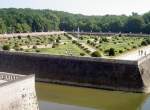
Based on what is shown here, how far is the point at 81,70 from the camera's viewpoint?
22.4 m

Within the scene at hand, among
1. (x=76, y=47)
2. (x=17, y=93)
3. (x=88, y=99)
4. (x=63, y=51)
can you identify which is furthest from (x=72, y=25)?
(x=17, y=93)

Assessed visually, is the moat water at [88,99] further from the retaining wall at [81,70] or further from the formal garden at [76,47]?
the formal garden at [76,47]

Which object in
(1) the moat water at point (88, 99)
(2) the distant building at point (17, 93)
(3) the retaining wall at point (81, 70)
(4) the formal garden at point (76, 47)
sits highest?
(2) the distant building at point (17, 93)

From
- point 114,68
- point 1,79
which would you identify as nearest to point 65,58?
point 114,68

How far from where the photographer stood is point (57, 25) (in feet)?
229

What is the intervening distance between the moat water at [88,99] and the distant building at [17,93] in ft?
14.3

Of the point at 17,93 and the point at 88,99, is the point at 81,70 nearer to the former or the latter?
the point at 88,99

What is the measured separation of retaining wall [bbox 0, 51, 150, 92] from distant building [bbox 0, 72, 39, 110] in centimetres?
879

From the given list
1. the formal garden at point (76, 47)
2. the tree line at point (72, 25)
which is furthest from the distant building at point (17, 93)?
the tree line at point (72, 25)

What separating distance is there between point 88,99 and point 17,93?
24.4ft

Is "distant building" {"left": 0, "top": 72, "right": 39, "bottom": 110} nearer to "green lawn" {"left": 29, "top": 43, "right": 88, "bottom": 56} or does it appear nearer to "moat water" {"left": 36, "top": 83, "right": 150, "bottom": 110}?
"moat water" {"left": 36, "top": 83, "right": 150, "bottom": 110}

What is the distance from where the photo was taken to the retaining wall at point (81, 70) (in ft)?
67.4

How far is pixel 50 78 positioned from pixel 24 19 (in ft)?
131

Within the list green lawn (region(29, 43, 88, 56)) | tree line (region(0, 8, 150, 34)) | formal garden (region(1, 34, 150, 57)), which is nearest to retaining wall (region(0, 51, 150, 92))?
formal garden (region(1, 34, 150, 57))
